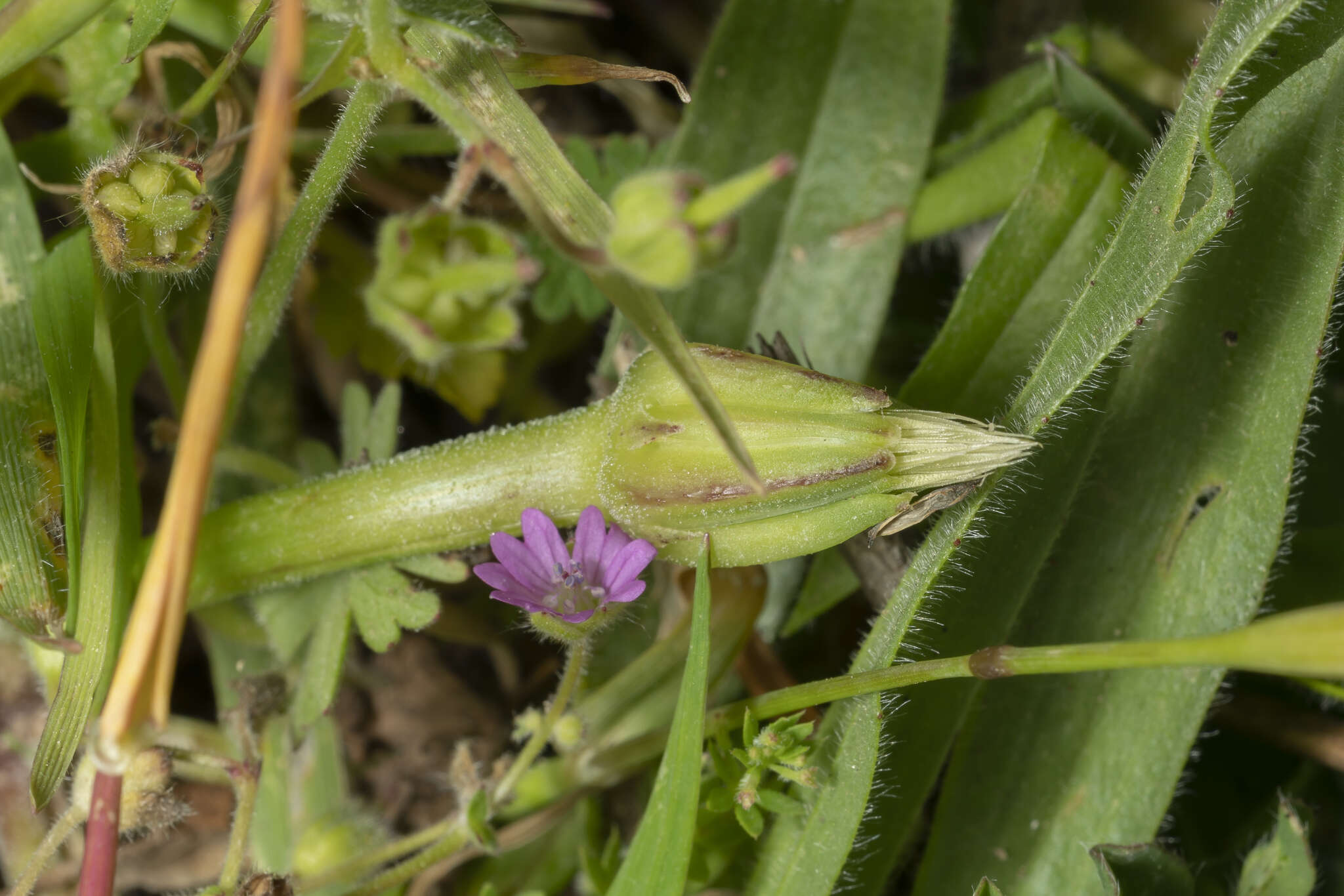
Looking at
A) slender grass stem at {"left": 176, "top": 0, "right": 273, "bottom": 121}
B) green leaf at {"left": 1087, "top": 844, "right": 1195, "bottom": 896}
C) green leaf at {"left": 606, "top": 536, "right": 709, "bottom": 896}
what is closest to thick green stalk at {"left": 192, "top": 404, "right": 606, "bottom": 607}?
green leaf at {"left": 606, "top": 536, "right": 709, "bottom": 896}

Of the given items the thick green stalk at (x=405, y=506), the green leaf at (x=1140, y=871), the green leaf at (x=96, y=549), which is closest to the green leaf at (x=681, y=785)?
the thick green stalk at (x=405, y=506)

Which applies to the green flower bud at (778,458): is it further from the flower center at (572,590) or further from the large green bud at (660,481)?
the flower center at (572,590)

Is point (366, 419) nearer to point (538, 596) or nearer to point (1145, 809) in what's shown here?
point (538, 596)

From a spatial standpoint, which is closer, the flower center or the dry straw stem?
the dry straw stem

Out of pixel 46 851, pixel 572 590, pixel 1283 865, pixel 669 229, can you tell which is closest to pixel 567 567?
pixel 572 590

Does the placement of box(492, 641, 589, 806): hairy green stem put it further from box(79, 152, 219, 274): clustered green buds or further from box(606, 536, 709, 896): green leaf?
box(79, 152, 219, 274): clustered green buds

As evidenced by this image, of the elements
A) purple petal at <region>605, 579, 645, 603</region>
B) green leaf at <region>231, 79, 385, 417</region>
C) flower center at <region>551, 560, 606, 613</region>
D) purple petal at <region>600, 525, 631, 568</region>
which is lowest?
flower center at <region>551, 560, 606, 613</region>

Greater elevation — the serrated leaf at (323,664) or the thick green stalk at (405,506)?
the thick green stalk at (405,506)
